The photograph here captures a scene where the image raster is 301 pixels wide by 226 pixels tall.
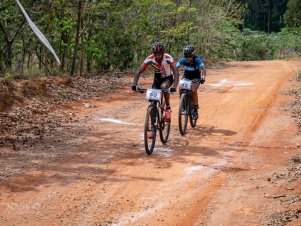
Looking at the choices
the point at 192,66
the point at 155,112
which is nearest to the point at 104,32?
the point at 192,66

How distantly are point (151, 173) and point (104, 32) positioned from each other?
1399 cm

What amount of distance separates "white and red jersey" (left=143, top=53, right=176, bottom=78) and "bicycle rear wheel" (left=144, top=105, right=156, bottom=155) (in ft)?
3.26

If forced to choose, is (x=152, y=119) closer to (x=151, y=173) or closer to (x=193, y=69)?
(x=151, y=173)

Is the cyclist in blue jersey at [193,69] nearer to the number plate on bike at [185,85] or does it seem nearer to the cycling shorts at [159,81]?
the number plate on bike at [185,85]

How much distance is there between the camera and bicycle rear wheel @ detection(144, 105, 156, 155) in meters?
7.73

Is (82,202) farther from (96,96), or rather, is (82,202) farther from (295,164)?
(96,96)

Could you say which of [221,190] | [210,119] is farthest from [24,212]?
[210,119]

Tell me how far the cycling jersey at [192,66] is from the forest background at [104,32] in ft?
18.5

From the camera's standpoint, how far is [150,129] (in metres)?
7.91

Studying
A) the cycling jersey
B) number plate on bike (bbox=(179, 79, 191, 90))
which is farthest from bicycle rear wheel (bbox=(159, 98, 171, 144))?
the cycling jersey

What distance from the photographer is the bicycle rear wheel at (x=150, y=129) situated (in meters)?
7.73

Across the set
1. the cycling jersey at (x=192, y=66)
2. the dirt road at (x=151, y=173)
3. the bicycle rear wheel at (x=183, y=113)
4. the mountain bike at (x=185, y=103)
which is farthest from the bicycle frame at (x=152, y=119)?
the cycling jersey at (x=192, y=66)

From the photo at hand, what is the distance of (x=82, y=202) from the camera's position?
5.79 m

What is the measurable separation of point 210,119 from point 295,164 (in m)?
4.06
